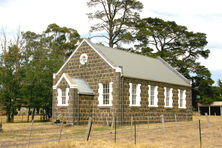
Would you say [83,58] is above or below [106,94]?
above

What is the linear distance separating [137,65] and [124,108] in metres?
6.73

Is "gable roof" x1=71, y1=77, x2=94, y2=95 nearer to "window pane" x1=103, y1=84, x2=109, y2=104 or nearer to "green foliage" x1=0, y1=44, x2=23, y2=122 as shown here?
"window pane" x1=103, y1=84, x2=109, y2=104

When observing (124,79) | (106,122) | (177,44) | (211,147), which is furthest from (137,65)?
(177,44)

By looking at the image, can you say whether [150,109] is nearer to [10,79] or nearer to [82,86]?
[82,86]

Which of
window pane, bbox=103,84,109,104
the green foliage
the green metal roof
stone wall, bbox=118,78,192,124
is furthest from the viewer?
the green foliage

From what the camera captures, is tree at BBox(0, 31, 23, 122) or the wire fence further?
tree at BBox(0, 31, 23, 122)

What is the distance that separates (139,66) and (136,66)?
0.65 meters

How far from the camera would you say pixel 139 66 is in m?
33.8

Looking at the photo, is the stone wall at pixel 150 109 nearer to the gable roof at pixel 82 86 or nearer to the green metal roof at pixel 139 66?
the green metal roof at pixel 139 66

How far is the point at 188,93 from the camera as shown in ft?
131

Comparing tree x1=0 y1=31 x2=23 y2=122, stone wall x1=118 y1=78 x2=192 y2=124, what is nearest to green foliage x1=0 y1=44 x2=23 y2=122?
tree x1=0 y1=31 x2=23 y2=122

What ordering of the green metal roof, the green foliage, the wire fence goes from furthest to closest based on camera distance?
the green foliage
the green metal roof
the wire fence

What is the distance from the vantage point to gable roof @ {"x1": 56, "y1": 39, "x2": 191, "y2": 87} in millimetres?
30281

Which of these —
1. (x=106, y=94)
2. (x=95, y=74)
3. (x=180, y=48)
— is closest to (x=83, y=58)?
(x=95, y=74)
